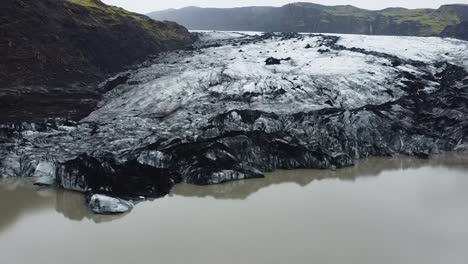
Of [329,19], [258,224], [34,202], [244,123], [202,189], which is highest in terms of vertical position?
[329,19]

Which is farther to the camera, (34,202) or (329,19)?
(329,19)

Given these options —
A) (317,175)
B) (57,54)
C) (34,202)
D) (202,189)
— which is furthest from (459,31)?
(34,202)

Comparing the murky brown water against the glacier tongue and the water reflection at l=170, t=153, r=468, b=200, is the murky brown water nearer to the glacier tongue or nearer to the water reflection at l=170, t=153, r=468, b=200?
the water reflection at l=170, t=153, r=468, b=200

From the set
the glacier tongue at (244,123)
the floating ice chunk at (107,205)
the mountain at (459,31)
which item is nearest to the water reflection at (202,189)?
the floating ice chunk at (107,205)

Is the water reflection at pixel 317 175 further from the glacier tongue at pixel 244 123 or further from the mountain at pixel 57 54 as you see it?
the mountain at pixel 57 54

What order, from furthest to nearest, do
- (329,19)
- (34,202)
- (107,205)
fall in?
1. (329,19)
2. (34,202)
3. (107,205)

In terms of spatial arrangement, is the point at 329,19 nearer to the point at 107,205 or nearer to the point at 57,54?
the point at 57,54

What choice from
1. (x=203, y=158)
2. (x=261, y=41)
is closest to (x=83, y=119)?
(x=203, y=158)
